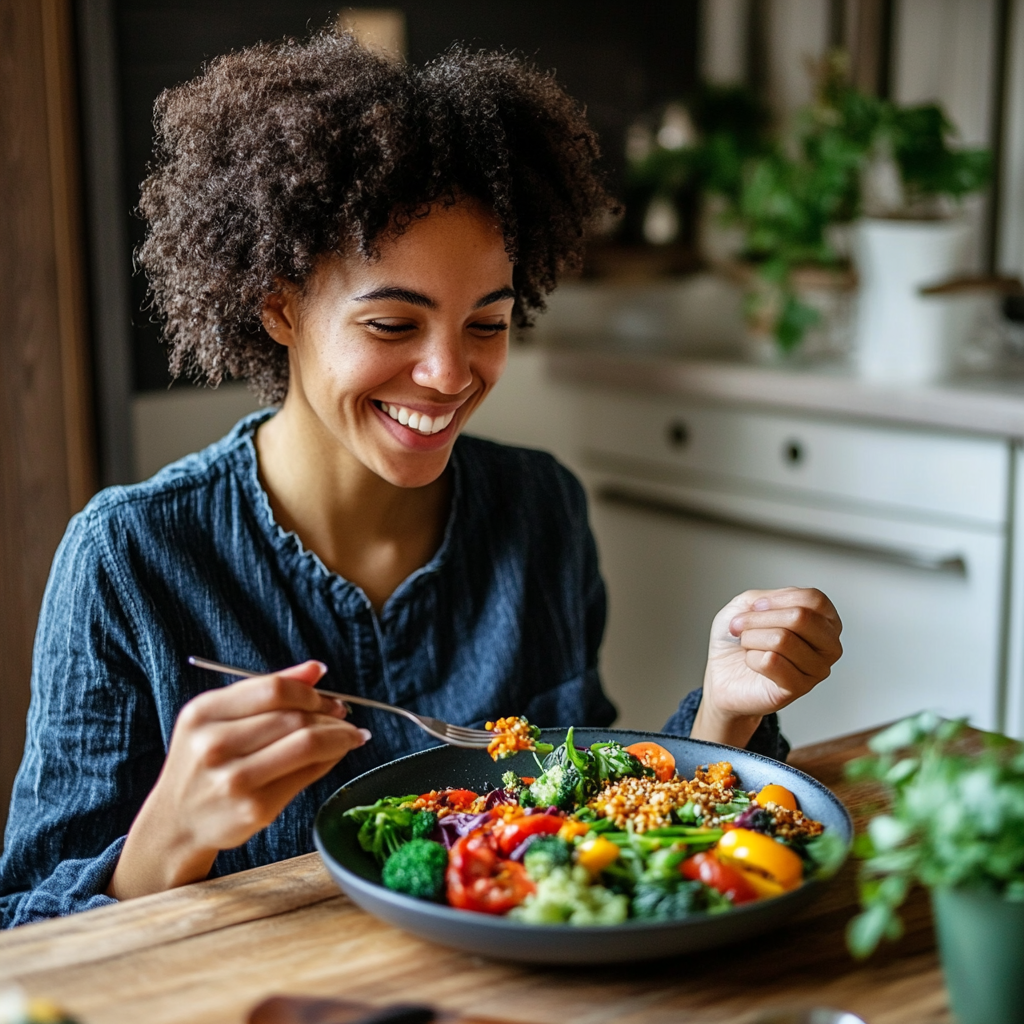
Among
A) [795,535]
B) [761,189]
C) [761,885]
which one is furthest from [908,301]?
[761,885]

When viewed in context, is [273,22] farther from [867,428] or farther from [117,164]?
[867,428]

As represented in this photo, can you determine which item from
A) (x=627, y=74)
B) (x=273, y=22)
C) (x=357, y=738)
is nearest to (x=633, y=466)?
(x=627, y=74)

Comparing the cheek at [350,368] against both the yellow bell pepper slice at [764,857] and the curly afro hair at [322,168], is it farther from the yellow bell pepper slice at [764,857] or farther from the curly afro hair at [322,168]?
the yellow bell pepper slice at [764,857]

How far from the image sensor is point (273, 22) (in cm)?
242

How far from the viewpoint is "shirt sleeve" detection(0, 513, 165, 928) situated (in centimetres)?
120

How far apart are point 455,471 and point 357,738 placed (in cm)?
64

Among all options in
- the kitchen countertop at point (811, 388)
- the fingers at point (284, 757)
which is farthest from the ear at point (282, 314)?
the kitchen countertop at point (811, 388)

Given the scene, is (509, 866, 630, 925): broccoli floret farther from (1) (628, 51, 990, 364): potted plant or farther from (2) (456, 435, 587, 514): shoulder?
(1) (628, 51, 990, 364): potted plant

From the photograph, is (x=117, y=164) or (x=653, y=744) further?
(x=117, y=164)

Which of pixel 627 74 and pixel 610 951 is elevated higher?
pixel 627 74

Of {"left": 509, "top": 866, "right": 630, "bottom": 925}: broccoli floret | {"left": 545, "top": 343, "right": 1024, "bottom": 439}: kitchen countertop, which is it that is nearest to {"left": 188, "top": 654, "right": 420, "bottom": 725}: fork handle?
{"left": 509, "top": 866, "right": 630, "bottom": 925}: broccoli floret

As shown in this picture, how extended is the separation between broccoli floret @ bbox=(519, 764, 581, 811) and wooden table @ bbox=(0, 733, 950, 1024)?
0.17 m

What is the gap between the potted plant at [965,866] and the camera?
0.69m

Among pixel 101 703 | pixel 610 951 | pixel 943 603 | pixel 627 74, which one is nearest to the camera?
pixel 610 951
